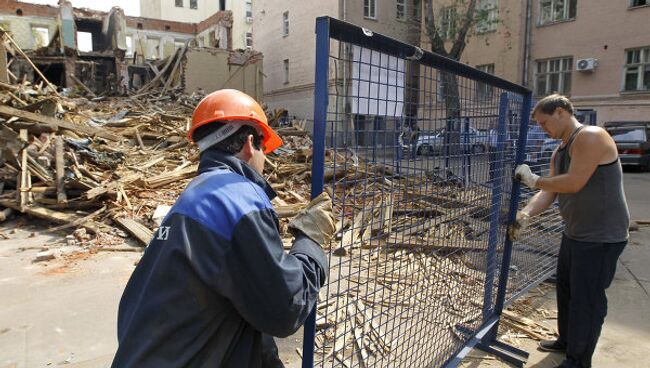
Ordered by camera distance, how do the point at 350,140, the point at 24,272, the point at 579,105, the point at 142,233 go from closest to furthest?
the point at 350,140 < the point at 24,272 < the point at 142,233 < the point at 579,105

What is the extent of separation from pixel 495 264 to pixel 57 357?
3731 millimetres

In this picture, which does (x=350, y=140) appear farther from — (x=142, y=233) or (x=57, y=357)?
(x=142, y=233)

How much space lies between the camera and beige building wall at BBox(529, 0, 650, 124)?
65.9 ft

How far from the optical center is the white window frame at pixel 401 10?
28923 mm

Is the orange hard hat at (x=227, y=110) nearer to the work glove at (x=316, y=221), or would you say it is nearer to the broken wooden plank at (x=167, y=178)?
the work glove at (x=316, y=221)

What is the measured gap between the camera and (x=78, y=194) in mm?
7777

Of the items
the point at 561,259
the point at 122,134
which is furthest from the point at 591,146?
the point at 122,134

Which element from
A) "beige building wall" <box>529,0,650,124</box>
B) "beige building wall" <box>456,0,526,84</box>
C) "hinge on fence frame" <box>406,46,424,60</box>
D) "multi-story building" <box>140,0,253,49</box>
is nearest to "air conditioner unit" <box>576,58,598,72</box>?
"beige building wall" <box>529,0,650,124</box>

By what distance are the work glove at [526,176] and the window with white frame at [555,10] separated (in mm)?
23809

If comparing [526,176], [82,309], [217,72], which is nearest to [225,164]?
[526,176]

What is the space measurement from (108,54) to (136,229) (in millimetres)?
23376

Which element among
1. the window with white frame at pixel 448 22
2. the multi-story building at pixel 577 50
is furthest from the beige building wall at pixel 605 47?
the window with white frame at pixel 448 22

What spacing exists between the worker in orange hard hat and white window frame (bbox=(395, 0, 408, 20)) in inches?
1186

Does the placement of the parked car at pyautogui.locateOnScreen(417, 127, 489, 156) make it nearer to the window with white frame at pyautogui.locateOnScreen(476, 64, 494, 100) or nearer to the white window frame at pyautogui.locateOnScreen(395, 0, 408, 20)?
the window with white frame at pyautogui.locateOnScreen(476, 64, 494, 100)
